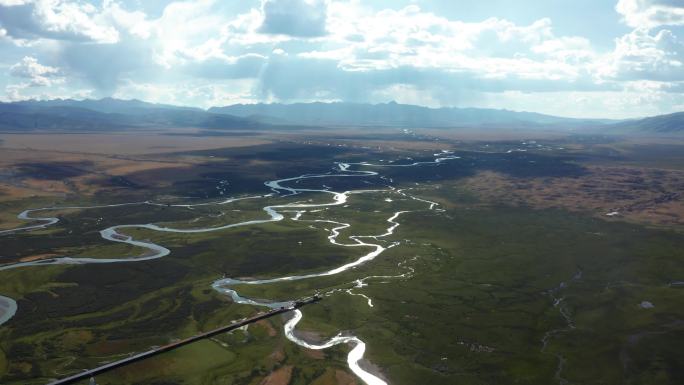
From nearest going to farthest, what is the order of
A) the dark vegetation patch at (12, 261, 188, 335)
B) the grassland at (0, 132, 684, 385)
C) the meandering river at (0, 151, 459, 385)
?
1. the grassland at (0, 132, 684, 385)
2. the meandering river at (0, 151, 459, 385)
3. the dark vegetation patch at (12, 261, 188, 335)

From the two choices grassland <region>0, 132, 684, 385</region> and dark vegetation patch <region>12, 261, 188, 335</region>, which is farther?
dark vegetation patch <region>12, 261, 188, 335</region>

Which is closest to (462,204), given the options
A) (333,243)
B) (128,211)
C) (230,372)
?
(333,243)

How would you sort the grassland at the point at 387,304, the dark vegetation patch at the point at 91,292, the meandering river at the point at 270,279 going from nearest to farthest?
the grassland at the point at 387,304, the meandering river at the point at 270,279, the dark vegetation patch at the point at 91,292

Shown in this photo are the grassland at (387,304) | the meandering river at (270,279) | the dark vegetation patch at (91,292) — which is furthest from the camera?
the dark vegetation patch at (91,292)

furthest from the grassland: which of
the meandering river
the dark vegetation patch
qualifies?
the meandering river

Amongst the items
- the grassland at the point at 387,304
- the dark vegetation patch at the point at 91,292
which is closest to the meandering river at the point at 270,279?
the grassland at the point at 387,304

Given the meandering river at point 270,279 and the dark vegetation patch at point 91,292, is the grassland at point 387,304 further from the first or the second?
the meandering river at point 270,279

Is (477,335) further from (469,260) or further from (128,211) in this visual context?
A: (128,211)

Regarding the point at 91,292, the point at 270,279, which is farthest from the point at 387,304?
the point at 91,292

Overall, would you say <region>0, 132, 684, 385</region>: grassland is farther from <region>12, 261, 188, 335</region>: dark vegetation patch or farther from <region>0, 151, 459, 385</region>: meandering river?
<region>0, 151, 459, 385</region>: meandering river
